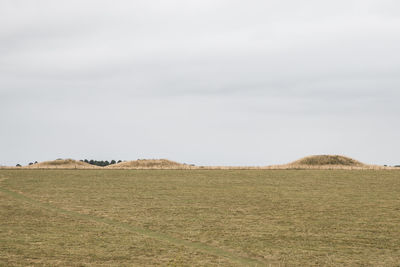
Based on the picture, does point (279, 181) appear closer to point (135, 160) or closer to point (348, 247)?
point (348, 247)

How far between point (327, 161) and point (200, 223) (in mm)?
32520

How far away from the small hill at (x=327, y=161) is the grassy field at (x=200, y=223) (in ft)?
54.3

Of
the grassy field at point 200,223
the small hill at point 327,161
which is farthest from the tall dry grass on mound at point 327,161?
the grassy field at point 200,223

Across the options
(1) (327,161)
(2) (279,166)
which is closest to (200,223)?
(2) (279,166)

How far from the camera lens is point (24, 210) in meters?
17.6

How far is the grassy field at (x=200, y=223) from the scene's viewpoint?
11.0 meters

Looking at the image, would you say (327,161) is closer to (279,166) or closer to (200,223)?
(279,166)

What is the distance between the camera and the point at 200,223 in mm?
15109

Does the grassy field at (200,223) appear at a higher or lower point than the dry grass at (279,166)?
lower

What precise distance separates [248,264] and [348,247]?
11.6ft

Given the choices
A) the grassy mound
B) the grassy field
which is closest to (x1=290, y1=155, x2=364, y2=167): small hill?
the grassy mound

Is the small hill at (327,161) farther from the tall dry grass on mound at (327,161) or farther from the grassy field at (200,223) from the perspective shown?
the grassy field at (200,223)

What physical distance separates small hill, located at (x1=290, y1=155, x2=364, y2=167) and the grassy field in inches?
651

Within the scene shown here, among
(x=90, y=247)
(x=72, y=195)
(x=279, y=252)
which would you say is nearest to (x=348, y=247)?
(x=279, y=252)
